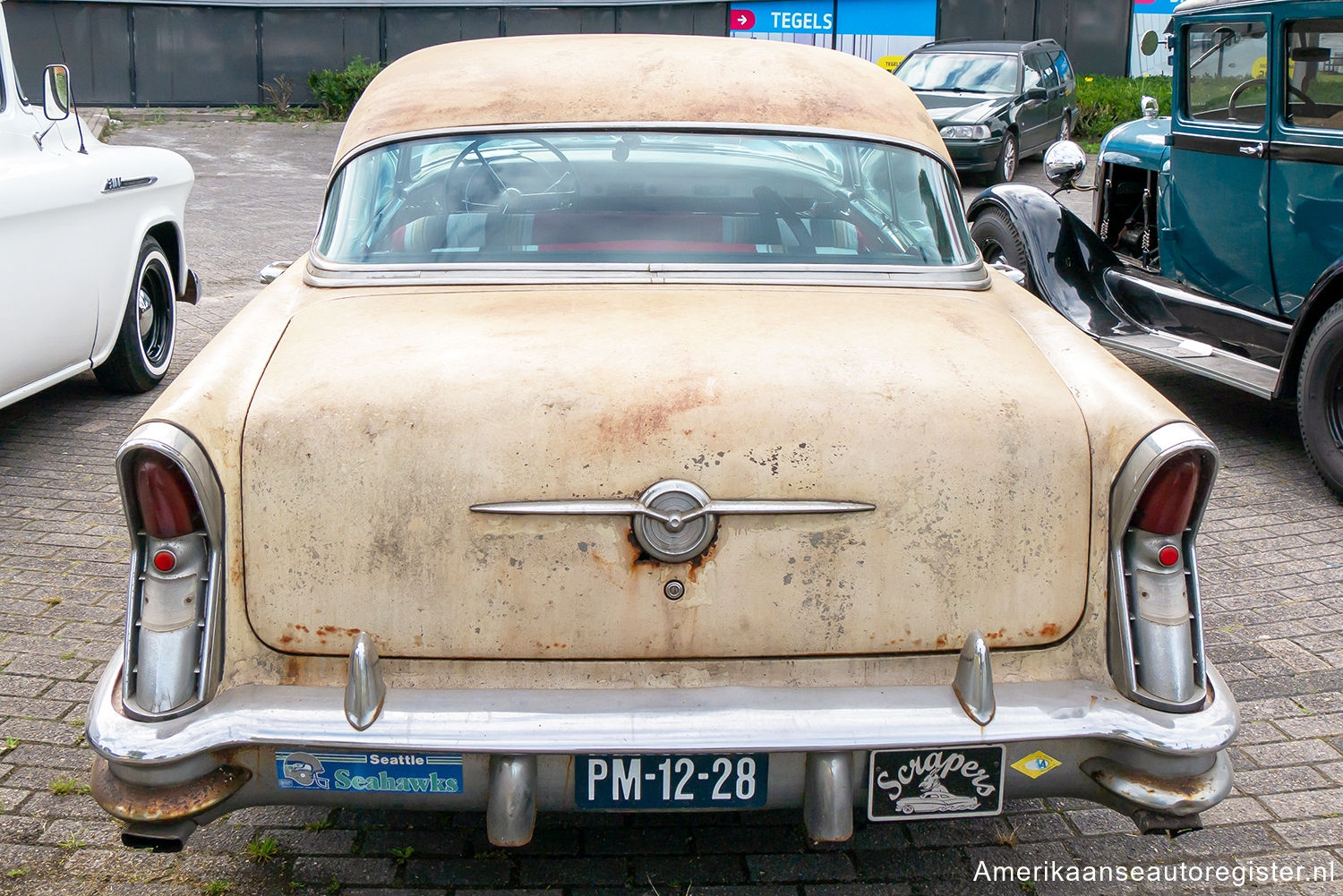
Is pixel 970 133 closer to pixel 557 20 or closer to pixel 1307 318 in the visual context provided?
pixel 1307 318

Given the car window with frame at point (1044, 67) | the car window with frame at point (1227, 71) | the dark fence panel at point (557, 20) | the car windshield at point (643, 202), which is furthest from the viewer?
the dark fence panel at point (557, 20)

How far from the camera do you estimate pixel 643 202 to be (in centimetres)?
337

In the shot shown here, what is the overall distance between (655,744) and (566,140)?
1.88m

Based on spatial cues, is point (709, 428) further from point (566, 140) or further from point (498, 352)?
point (566, 140)

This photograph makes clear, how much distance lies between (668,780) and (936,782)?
496 millimetres

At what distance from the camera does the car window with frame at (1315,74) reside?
5441 mm

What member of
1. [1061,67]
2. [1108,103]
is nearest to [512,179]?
[1061,67]

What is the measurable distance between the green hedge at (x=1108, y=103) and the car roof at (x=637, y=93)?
1552cm

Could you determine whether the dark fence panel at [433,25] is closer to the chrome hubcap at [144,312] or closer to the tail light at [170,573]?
the chrome hubcap at [144,312]

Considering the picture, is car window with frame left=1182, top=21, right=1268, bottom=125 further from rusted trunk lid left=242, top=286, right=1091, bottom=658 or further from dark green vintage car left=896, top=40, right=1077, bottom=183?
dark green vintage car left=896, top=40, right=1077, bottom=183

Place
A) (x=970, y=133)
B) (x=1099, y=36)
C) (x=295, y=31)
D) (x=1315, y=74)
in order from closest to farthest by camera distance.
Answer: (x=1315, y=74) → (x=970, y=133) → (x=1099, y=36) → (x=295, y=31)

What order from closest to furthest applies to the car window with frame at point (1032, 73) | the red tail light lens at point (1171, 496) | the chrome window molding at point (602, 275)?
the red tail light lens at point (1171, 496)
the chrome window molding at point (602, 275)
the car window with frame at point (1032, 73)

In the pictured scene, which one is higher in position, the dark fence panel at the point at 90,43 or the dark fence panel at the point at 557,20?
the dark fence panel at the point at 557,20

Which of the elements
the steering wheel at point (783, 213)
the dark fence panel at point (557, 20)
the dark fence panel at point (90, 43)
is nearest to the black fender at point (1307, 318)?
the steering wheel at point (783, 213)
